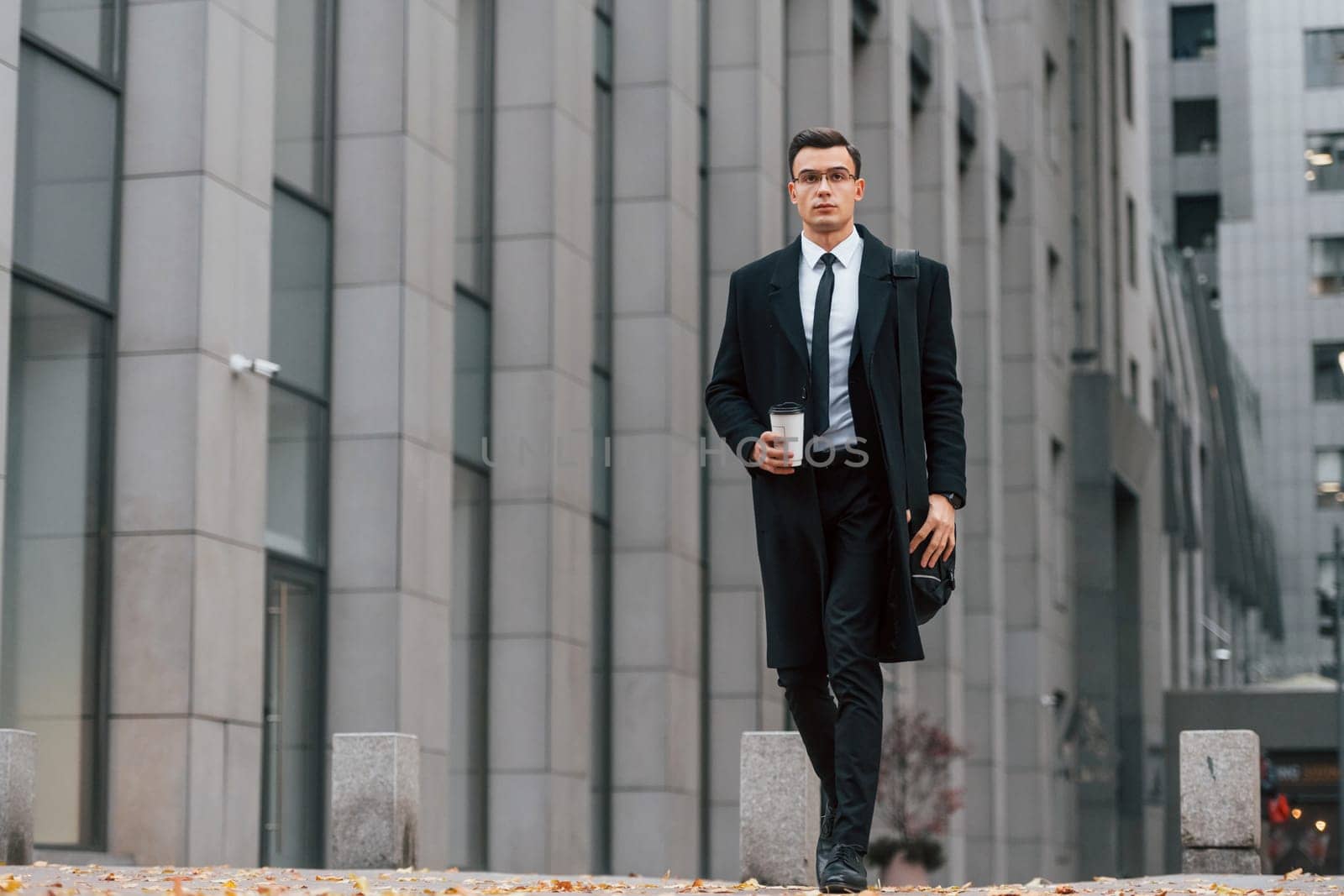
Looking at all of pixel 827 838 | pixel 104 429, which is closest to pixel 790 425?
pixel 827 838

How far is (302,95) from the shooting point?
61.3 feet

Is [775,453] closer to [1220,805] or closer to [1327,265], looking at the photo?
[1220,805]

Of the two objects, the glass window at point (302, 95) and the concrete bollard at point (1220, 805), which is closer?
the concrete bollard at point (1220, 805)

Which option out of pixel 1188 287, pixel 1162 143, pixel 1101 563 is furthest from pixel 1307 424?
pixel 1101 563

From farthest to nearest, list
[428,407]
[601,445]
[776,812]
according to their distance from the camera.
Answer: [601,445], [428,407], [776,812]

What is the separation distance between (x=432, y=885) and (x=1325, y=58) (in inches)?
3707

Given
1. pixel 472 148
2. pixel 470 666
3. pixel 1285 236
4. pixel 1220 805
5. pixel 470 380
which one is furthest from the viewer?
pixel 1285 236

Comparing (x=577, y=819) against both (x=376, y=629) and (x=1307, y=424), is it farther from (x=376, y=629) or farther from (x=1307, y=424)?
(x=1307, y=424)

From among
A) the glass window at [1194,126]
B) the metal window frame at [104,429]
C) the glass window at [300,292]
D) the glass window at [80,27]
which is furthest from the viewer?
the glass window at [1194,126]

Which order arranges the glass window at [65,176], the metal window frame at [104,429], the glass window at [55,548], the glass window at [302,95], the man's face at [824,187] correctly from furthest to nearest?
1. the glass window at [302,95]
2. the metal window frame at [104,429]
3. the glass window at [65,176]
4. the glass window at [55,548]
5. the man's face at [824,187]

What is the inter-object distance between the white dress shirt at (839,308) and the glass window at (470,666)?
43.2ft

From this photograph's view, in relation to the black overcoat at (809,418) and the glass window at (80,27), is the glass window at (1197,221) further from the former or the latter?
the black overcoat at (809,418)

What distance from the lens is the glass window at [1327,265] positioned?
96438 millimetres

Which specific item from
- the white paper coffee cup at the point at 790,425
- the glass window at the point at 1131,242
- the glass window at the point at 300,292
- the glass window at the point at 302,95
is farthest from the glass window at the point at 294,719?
the glass window at the point at 1131,242
